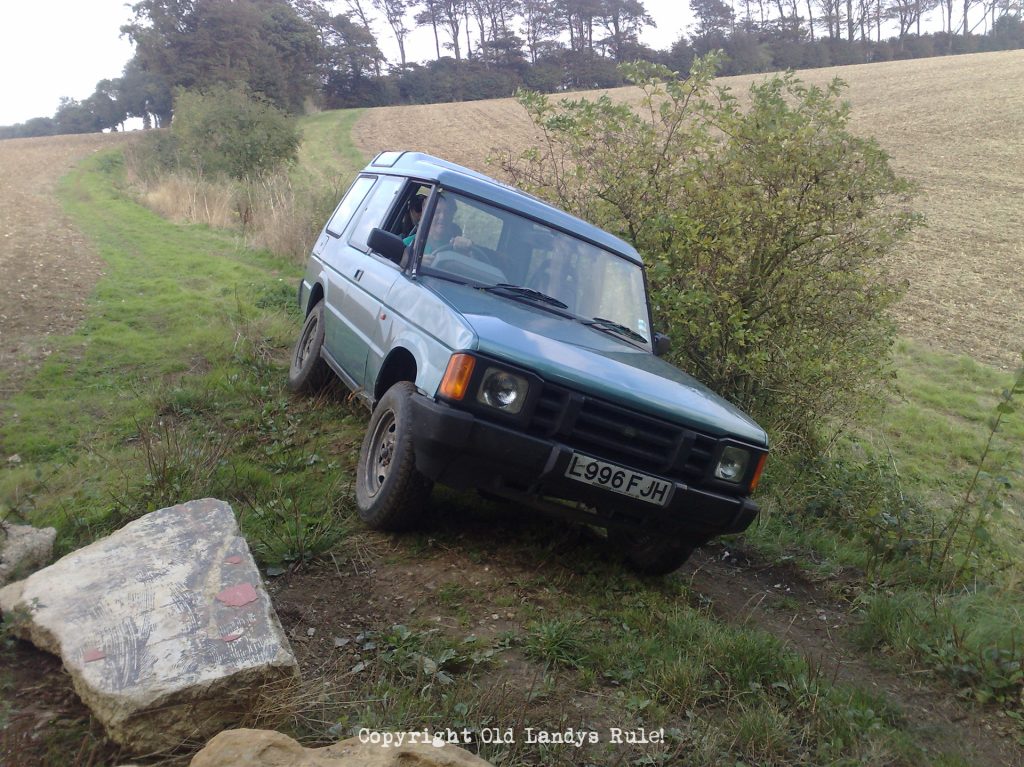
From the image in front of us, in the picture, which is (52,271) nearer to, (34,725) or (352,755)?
(34,725)

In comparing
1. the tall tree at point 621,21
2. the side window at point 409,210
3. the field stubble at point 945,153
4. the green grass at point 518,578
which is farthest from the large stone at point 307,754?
the tall tree at point 621,21

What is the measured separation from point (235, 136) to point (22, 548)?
799 inches

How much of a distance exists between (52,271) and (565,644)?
1072cm

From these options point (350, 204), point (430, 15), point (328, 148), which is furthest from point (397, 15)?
point (350, 204)

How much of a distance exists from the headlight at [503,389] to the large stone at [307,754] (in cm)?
165

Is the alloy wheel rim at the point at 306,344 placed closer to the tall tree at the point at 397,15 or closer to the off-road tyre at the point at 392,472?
the off-road tyre at the point at 392,472

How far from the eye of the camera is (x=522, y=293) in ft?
15.5

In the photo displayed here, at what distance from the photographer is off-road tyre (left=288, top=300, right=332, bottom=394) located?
6250mm

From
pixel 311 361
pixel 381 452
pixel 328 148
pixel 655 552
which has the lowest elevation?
pixel 655 552

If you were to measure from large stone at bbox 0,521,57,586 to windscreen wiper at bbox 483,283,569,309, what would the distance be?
2473mm

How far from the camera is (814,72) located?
171ft

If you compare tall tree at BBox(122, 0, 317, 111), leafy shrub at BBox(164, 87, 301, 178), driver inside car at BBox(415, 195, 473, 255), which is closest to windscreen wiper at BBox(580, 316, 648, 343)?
driver inside car at BBox(415, 195, 473, 255)

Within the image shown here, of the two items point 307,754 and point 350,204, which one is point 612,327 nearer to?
point 350,204

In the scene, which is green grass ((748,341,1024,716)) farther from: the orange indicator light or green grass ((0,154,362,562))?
green grass ((0,154,362,562))
